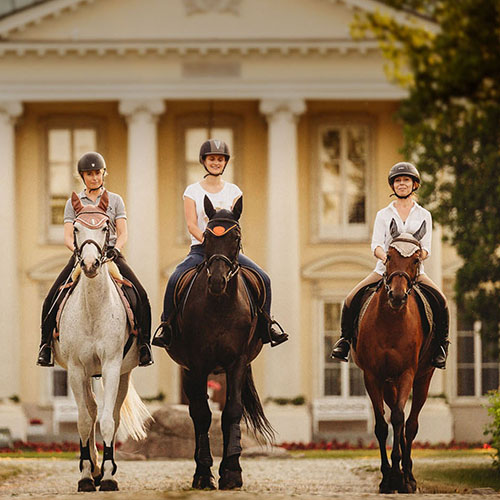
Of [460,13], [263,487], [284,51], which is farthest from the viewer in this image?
[284,51]

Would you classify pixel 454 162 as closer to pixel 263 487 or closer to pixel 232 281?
pixel 263 487

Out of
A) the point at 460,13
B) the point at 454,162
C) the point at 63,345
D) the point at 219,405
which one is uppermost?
the point at 460,13

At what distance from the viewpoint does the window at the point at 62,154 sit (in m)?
34.4

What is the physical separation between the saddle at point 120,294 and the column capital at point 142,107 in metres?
19.5

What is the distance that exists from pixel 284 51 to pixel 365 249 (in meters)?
5.58

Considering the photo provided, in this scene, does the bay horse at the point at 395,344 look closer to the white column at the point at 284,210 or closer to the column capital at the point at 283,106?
the white column at the point at 284,210

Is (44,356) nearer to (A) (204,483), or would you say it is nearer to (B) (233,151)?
(A) (204,483)

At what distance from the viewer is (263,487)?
15.2m

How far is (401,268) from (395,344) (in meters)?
0.90

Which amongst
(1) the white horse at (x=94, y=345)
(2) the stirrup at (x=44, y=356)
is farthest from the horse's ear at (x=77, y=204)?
(2) the stirrup at (x=44, y=356)

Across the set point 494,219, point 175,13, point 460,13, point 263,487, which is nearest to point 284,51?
point 175,13

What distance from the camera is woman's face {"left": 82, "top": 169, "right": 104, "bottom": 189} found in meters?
13.2

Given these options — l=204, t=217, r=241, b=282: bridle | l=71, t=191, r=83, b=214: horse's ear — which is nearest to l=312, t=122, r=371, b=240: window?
l=71, t=191, r=83, b=214: horse's ear

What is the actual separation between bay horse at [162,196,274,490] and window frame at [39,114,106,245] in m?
22.2
